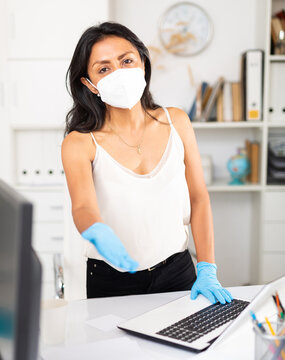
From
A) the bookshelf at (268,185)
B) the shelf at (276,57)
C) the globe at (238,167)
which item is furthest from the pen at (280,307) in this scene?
the shelf at (276,57)

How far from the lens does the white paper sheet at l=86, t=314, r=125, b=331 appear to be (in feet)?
3.69

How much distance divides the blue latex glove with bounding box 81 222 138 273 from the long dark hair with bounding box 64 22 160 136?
50 centimetres

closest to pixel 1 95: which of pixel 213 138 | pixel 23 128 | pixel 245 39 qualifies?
pixel 23 128

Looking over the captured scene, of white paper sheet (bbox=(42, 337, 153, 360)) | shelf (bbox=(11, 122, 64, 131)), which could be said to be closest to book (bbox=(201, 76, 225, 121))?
shelf (bbox=(11, 122, 64, 131))

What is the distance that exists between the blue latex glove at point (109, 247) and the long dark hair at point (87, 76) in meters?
0.50

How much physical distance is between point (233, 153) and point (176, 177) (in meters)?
1.91

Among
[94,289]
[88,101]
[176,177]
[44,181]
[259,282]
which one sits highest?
[88,101]

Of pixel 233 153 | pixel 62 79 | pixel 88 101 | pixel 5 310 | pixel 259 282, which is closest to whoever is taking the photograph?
pixel 5 310

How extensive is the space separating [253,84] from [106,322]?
2210mm

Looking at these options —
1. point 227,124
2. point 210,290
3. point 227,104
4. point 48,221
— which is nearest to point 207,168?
point 227,124

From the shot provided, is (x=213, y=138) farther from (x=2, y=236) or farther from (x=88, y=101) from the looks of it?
(x=2, y=236)

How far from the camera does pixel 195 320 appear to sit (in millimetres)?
1093

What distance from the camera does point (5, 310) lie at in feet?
2.06

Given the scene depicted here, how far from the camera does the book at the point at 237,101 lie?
3.04m
